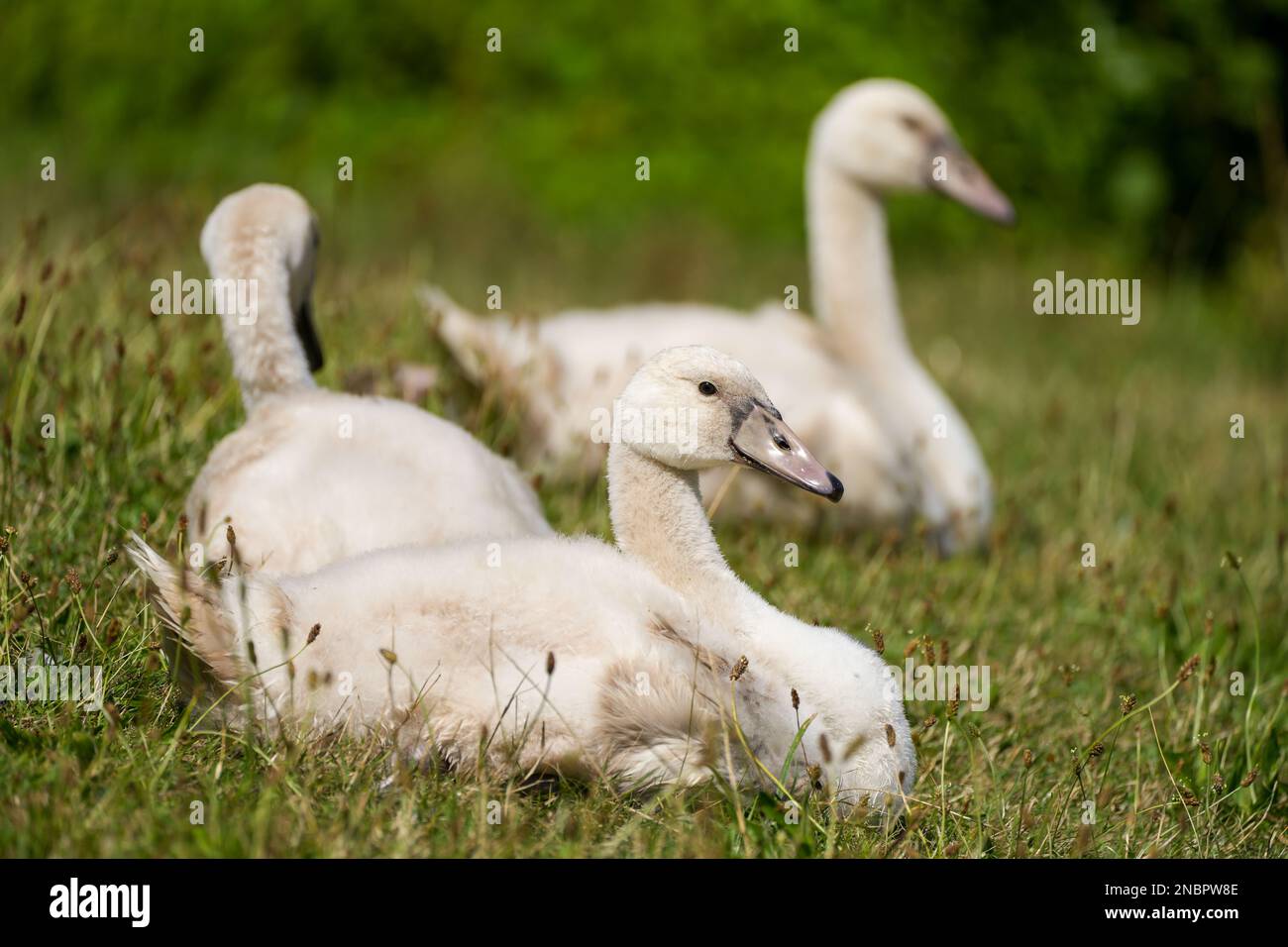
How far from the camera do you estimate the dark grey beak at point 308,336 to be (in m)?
4.88

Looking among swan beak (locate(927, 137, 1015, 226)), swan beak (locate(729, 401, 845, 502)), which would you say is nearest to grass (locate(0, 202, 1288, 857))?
swan beak (locate(729, 401, 845, 502))

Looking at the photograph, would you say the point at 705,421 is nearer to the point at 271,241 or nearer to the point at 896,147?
the point at 271,241

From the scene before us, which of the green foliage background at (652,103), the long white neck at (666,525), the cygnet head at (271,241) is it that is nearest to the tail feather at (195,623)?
the long white neck at (666,525)

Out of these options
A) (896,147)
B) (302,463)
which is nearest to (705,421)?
(302,463)

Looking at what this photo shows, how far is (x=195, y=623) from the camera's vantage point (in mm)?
3189

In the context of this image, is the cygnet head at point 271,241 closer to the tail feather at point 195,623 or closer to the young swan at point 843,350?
the young swan at point 843,350

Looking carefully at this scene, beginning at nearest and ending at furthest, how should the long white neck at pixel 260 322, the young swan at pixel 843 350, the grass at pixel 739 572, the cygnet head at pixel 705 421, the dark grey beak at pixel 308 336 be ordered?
the grass at pixel 739 572, the cygnet head at pixel 705 421, the long white neck at pixel 260 322, the dark grey beak at pixel 308 336, the young swan at pixel 843 350

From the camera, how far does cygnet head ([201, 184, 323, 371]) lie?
4633 millimetres

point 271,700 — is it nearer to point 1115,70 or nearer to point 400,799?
point 400,799

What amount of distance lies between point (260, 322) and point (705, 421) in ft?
5.24

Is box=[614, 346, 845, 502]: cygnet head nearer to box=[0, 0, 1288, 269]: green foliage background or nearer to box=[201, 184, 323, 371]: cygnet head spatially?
box=[201, 184, 323, 371]: cygnet head
